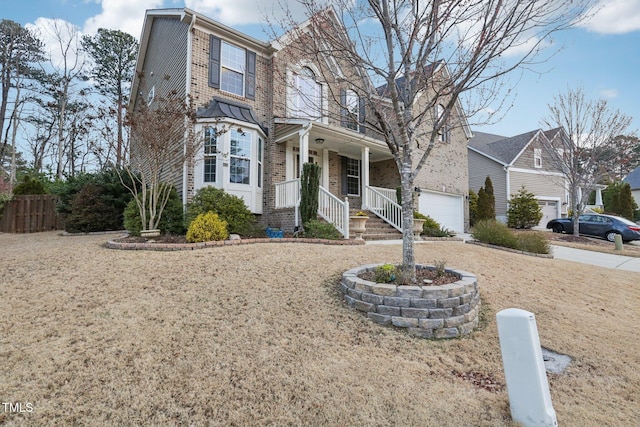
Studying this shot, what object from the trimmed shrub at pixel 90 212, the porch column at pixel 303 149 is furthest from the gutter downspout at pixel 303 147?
the trimmed shrub at pixel 90 212

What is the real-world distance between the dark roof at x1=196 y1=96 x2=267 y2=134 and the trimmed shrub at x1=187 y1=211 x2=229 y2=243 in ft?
11.0

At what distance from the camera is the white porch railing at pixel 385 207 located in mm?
10781

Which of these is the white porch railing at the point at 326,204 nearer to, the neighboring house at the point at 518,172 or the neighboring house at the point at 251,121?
the neighboring house at the point at 251,121

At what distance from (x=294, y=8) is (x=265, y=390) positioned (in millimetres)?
5218

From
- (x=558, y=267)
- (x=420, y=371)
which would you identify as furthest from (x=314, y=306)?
(x=558, y=267)

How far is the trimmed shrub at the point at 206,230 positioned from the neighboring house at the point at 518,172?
1902cm

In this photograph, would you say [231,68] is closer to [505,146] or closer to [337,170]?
[337,170]

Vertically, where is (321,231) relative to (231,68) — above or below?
below

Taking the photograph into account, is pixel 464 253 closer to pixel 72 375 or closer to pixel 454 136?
pixel 72 375

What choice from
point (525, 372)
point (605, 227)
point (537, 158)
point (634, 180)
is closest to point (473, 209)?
point (605, 227)

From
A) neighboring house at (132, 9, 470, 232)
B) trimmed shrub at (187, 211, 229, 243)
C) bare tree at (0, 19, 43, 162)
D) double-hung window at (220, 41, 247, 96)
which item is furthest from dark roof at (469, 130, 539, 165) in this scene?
bare tree at (0, 19, 43, 162)

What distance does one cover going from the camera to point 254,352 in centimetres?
279

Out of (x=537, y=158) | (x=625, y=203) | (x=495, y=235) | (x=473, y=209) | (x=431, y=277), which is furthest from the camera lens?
(x=625, y=203)

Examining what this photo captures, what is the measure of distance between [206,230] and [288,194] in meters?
3.57
